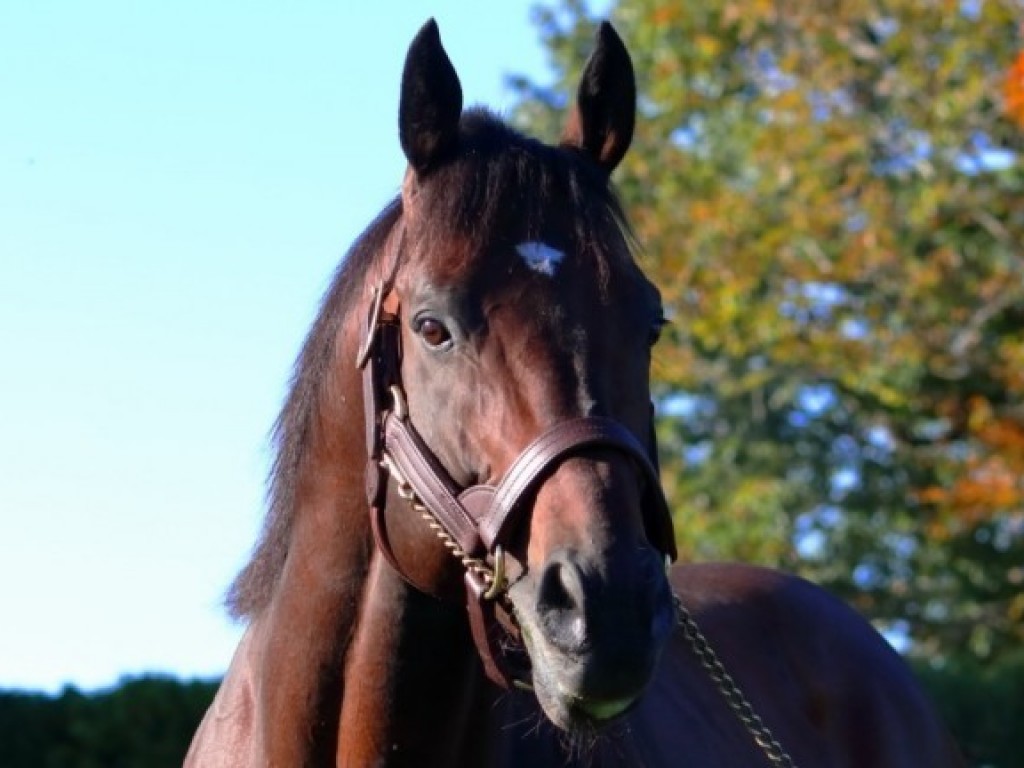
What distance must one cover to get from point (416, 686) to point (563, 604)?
0.62 metres

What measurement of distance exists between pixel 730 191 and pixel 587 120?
1594 centimetres

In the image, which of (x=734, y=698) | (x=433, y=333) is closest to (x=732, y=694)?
(x=734, y=698)

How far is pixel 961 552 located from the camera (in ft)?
73.4

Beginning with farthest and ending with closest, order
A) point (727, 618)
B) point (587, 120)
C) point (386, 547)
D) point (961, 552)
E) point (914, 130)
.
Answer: point (961, 552) < point (914, 130) < point (727, 618) < point (587, 120) < point (386, 547)

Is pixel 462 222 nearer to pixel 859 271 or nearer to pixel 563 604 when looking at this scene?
pixel 563 604

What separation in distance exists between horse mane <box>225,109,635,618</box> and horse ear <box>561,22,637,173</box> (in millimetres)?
149

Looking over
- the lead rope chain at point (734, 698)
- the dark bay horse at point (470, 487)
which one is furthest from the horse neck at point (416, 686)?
the lead rope chain at point (734, 698)

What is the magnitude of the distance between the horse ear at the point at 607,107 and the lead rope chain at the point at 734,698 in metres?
1.36

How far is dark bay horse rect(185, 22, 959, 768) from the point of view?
3381 mm

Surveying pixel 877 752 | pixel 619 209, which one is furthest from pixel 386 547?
pixel 877 752

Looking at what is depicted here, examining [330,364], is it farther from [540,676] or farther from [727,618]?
[727,618]

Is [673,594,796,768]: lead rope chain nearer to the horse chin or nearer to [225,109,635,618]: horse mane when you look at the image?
[225,109,635,618]: horse mane

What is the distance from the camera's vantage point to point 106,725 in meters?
11.5

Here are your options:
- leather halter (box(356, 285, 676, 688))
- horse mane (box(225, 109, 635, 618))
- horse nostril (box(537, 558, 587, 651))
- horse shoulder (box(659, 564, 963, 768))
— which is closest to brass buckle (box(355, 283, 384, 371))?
leather halter (box(356, 285, 676, 688))
